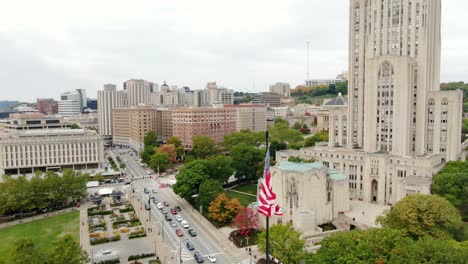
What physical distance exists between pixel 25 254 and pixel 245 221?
31.6 m

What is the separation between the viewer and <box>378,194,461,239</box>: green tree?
165 feet

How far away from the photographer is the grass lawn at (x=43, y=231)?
60362 millimetres

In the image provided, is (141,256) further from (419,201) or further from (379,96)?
(379,96)

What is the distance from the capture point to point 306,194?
211ft

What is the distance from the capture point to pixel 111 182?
348 ft

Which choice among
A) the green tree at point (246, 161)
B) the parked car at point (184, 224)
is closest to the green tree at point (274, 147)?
the green tree at point (246, 161)

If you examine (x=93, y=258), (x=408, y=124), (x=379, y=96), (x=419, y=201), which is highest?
(x=379, y=96)

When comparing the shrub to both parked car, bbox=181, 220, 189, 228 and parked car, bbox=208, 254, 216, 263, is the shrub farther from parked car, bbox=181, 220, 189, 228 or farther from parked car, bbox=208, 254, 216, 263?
parked car, bbox=181, 220, 189, 228

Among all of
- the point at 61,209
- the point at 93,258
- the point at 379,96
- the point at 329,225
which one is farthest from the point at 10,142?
the point at 379,96

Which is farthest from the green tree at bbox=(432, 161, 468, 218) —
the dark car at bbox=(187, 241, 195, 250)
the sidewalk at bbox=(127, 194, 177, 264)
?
the sidewalk at bbox=(127, 194, 177, 264)

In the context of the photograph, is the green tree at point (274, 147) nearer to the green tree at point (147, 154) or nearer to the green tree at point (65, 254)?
the green tree at point (147, 154)

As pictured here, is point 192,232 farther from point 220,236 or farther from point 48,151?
point 48,151

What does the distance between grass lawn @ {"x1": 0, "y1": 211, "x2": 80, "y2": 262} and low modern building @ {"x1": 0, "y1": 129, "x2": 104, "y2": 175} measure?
49.9 meters

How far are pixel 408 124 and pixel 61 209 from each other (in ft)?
260
